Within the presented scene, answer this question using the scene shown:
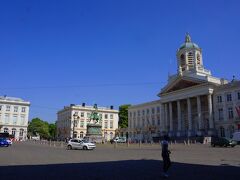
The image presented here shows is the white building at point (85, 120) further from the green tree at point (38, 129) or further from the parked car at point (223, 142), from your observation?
the parked car at point (223, 142)

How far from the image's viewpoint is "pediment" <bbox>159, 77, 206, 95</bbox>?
73744 millimetres

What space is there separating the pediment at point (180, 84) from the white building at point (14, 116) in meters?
57.1

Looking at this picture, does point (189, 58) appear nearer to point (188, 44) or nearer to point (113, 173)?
point (188, 44)

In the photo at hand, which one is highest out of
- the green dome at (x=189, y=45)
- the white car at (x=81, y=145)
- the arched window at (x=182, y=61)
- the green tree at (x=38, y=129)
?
the green dome at (x=189, y=45)

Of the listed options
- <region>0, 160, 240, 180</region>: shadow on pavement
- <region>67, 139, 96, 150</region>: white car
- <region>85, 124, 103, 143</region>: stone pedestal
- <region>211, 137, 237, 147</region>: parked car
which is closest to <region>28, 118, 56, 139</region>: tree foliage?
<region>85, 124, 103, 143</region>: stone pedestal

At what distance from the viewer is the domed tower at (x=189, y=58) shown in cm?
8370

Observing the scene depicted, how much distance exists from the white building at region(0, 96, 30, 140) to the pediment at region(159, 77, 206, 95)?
5713 cm

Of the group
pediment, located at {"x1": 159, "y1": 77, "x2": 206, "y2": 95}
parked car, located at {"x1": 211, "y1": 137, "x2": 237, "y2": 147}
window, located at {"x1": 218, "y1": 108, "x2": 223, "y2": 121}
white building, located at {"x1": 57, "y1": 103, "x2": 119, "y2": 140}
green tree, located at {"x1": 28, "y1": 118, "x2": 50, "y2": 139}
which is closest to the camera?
parked car, located at {"x1": 211, "y1": 137, "x2": 237, "y2": 147}

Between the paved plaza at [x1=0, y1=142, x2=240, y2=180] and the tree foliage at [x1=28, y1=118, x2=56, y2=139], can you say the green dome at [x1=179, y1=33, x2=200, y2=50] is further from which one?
the tree foliage at [x1=28, y1=118, x2=56, y2=139]

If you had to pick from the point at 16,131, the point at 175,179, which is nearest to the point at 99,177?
the point at 175,179

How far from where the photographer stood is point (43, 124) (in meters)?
151

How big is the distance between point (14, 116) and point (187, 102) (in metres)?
67.2

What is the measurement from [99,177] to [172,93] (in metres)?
71.2

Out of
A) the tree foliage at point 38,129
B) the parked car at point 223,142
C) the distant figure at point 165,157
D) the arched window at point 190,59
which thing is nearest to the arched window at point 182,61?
the arched window at point 190,59
